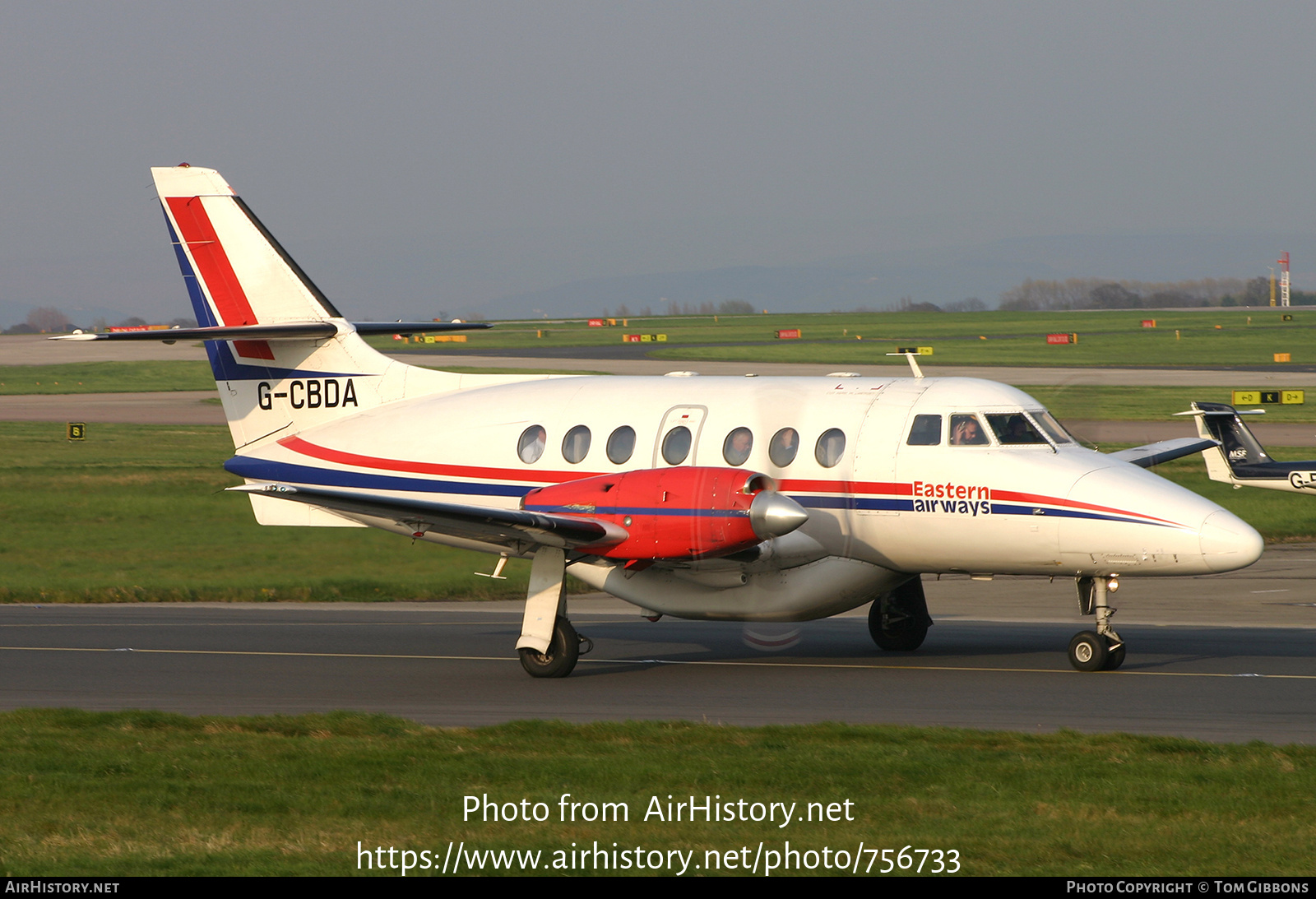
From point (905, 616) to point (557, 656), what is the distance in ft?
16.2

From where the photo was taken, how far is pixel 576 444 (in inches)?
706

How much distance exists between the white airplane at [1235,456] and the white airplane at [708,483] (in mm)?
16234

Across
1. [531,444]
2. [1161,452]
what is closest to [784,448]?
[531,444]

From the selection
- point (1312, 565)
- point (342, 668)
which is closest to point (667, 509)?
point (342, 668)

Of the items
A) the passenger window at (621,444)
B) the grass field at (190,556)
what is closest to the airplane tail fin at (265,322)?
the passenger window at (621,444)

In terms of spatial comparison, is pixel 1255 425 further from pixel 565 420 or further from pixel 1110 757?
pixel 1110 757

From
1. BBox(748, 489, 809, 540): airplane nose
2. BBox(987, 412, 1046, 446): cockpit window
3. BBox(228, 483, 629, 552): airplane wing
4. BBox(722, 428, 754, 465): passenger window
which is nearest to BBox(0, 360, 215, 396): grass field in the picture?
BBox(228, 483, 629, 552): airplane wing

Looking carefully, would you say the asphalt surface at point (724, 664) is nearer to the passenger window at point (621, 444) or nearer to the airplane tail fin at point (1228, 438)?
the passenger window at point (621, 444)

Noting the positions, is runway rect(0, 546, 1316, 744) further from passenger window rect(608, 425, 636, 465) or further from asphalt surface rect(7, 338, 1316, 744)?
passenger window rect(608, 425, 636, 465)

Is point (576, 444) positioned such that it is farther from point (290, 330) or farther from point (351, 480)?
point (290, 330)

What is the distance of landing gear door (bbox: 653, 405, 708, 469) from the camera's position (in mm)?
17234

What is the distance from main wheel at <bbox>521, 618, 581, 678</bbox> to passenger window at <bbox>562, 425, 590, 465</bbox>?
7.15 feet

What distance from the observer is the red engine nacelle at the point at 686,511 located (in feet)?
50.4

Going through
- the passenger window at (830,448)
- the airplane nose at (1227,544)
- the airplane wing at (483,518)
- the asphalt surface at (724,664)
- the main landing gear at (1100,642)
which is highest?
the passenger window at (830,448)
